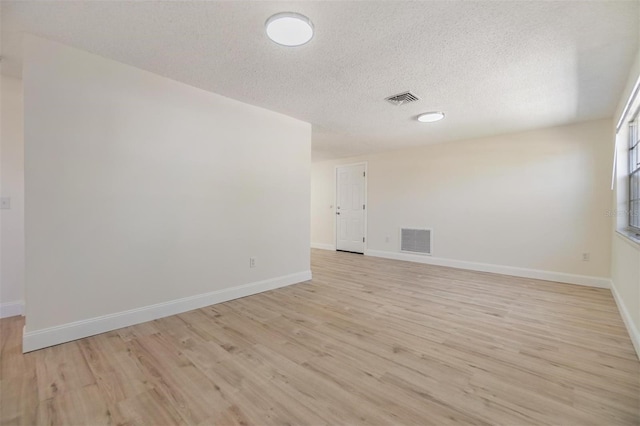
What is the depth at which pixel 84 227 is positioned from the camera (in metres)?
2.29

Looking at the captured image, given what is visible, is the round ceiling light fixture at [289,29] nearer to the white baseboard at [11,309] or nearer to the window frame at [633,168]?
the window frame at [633,168]

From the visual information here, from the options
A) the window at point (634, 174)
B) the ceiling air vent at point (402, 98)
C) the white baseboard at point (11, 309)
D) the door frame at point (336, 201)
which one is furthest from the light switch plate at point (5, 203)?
the window at point (634, 174)

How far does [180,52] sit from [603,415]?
11.9ft

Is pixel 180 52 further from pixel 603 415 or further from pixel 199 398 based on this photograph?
pixel 603 415

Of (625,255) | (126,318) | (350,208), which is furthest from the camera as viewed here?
(350,208)

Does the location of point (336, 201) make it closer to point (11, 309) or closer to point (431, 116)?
point (431, 116)

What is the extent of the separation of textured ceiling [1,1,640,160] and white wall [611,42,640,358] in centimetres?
28

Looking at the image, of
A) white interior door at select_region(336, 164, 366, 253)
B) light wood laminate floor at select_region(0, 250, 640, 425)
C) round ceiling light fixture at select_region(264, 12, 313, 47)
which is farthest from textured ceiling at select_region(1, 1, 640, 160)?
white interior door at select_region(336, 164, 366, 253)

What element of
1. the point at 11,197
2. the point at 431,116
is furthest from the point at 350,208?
the point at 11,197

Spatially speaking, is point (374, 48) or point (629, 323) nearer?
point (374, 48)

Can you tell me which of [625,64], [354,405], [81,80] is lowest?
[354,405]

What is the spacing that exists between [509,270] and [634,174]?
6.75 ft

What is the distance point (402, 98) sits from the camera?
3041 millimetres

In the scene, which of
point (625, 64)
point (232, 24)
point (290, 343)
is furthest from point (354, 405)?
point (625, 64)
